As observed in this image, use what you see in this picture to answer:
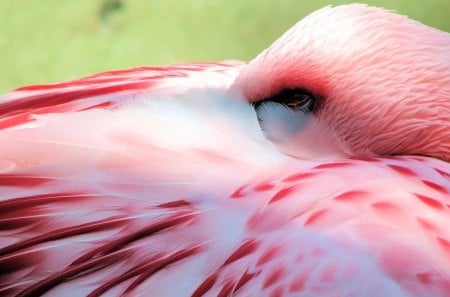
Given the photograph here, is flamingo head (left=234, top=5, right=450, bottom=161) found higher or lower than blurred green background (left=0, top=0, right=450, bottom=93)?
lower

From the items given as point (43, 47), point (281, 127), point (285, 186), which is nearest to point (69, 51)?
point (43, 47)

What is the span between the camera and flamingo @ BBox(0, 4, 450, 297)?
2.62ft

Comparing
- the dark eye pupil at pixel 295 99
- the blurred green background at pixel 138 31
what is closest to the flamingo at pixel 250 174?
the dark eye pupil at pixel 295 99

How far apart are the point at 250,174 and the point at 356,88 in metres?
0.21

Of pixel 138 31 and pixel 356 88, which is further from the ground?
pixel 138 31

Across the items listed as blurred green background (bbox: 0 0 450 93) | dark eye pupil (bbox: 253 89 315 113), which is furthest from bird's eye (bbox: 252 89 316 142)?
blurred green background (bbox: 0 0 450 93)

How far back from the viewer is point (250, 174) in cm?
Answer: 90

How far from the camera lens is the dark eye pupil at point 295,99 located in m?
1.04

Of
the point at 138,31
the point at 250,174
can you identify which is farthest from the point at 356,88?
the point at 138,31

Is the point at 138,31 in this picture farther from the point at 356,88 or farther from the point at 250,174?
the point at 250,174

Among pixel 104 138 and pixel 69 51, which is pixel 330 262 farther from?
pixel 69 51

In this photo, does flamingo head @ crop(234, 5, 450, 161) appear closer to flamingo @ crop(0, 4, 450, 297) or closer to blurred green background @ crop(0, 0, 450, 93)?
flamingo @ crop(0, 4, 450, 297)

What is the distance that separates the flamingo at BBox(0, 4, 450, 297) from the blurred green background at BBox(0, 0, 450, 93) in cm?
65

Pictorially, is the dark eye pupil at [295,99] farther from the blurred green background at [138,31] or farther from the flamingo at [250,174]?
the blurred green background at [138,31]
